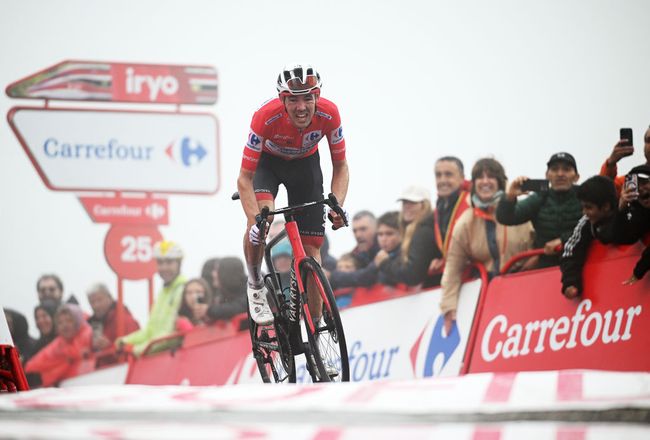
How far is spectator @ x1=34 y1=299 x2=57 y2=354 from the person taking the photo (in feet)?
31.1

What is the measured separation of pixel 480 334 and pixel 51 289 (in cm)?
414

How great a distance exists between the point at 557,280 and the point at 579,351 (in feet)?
1.94

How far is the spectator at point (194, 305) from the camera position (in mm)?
9438

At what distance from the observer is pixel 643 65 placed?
26.9ft

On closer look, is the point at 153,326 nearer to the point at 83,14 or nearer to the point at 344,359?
the point at 83,14

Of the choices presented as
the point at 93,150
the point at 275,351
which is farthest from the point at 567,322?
the point at 93,150

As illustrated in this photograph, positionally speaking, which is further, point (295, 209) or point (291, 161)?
point (291, 161)

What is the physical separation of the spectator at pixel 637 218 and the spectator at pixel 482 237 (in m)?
0.86

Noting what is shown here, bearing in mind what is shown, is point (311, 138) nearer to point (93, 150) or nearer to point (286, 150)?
point (286, 150)

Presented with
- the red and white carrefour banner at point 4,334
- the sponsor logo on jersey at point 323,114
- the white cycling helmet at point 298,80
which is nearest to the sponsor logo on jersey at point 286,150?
the sponsor logo on jersey at point 323,114

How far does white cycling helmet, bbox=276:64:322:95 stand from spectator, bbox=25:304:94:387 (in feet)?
16.7

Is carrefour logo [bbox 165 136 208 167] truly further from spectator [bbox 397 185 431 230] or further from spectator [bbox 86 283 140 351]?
spectator [bbox 397 185 431 230]

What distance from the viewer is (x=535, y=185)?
7770 millimetres

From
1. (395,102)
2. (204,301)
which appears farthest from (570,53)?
(204,301)
